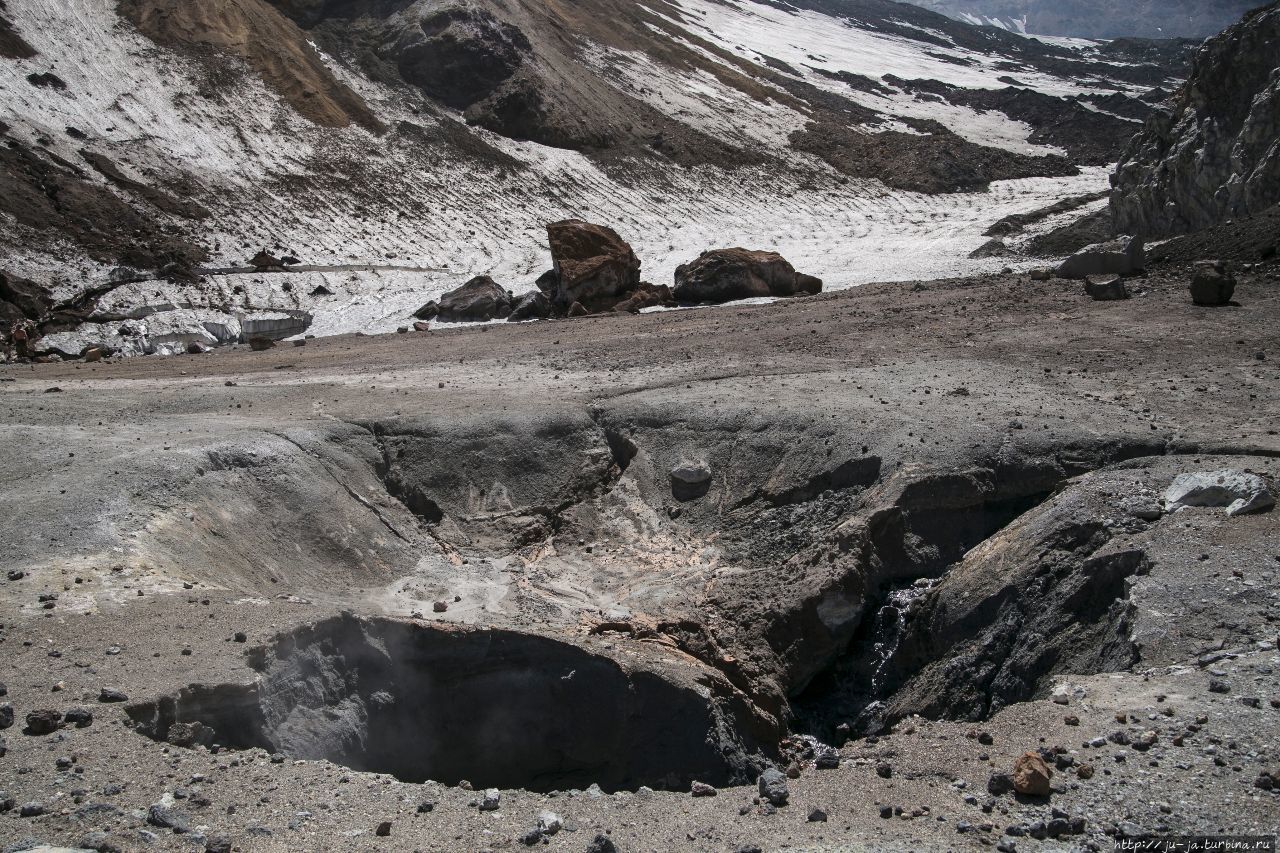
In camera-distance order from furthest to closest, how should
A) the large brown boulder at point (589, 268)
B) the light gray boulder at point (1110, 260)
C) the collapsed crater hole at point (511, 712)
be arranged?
the large brown boulder at point (589, 268) → the light gray boulder at point (1110, 260) → the collapsed crater hole at point (511, 712)

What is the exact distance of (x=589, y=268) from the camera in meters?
17.6

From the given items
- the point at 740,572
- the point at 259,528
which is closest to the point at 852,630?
the point at 740,572

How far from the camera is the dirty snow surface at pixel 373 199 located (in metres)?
18.2

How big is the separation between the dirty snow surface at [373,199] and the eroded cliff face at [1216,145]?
272cm

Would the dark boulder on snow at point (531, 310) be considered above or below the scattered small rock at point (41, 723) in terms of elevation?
below

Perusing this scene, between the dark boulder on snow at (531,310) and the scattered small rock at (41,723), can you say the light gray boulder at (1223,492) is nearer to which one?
the scattered small rock at (41,723)

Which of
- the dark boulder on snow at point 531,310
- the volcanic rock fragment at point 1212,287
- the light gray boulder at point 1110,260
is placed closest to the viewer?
the volcanic rock fragment at point 1212,287

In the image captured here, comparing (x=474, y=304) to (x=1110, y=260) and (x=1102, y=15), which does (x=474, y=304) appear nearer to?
(x=1110, y=260)

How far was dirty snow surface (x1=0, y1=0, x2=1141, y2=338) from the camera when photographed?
717 inches

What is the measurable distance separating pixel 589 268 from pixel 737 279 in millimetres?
2563

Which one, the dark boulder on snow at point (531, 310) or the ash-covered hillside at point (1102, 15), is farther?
the ash-covered hillside at point (1102, 15)

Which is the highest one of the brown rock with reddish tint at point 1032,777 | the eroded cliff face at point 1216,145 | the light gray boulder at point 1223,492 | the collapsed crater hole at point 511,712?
the eroded cliff face at point 1216,145

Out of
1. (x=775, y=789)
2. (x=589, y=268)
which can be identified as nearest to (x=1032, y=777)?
(x=775, y=789)

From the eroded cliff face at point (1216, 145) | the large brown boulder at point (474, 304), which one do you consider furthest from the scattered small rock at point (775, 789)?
the eroded cliff face at point (1216, 145)
